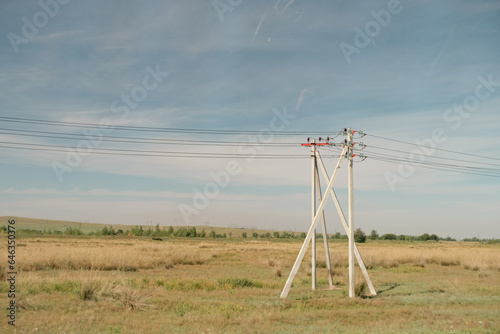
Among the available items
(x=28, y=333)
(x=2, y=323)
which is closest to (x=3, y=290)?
(x=2, y=323)

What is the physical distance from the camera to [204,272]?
25.5 metres

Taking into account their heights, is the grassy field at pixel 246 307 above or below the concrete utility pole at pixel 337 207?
below

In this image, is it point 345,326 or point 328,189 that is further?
point 328,189

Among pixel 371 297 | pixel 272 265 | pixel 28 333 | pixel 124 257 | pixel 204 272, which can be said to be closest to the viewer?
pixel 28 333

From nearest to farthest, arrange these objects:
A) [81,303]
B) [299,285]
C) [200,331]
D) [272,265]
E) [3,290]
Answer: [200,331]
[81,303]
[3,290]
[299,285]
[272,265]

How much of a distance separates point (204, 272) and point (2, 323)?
16.0 meters

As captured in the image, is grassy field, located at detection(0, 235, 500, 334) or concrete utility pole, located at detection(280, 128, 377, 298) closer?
grassy field, located at detection(0, 235, 500, 334)

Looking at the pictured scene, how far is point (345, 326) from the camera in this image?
1104 cm

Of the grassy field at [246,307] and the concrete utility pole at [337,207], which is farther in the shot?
the concrete utility pole at [337,207]

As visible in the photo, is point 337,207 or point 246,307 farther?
point 337,207

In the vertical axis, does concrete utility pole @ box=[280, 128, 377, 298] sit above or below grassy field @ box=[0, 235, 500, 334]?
above

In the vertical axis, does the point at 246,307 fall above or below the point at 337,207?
below

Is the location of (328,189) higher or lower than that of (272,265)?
higher

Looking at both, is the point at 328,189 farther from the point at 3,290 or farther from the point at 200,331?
the point at 3,290
